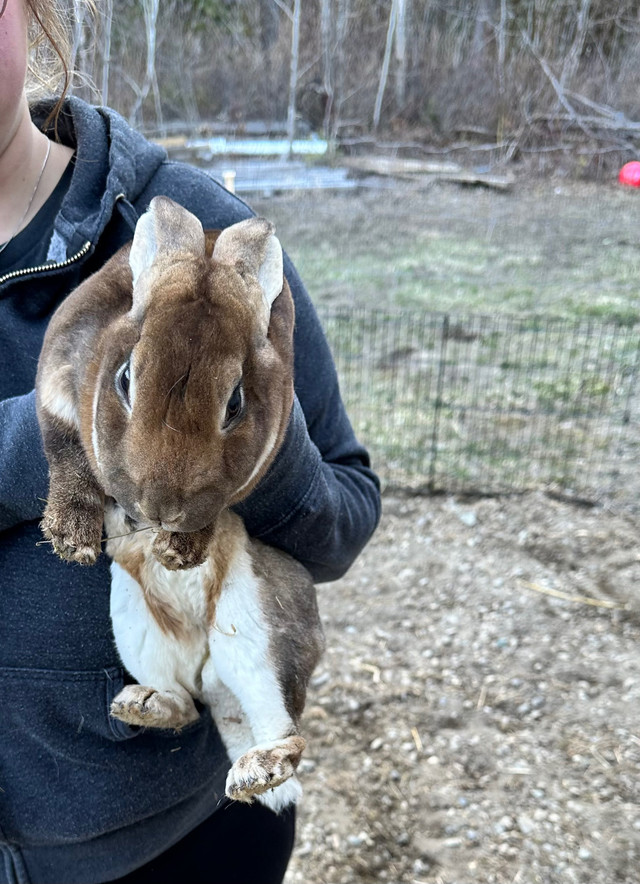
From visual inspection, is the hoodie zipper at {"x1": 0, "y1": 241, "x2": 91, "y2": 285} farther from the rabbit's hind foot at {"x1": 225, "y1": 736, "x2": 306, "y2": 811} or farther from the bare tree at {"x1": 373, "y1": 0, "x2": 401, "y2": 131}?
the bare tree at {"x1": 373, "y1": 0, "x2": 401, "y2": 131}

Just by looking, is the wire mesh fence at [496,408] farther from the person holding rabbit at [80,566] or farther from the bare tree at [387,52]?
the bare tree at [387,52]

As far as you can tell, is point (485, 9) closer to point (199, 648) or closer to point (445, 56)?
point (445, 56)

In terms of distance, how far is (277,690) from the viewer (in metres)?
1.58

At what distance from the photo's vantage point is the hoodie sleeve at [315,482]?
152cm

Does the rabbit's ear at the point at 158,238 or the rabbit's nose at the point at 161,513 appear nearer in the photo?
the rabbit's nose at the point at 161,513

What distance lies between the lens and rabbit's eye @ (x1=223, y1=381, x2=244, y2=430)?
46.5 inches

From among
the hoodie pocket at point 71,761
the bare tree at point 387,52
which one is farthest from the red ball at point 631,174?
the hoodie pocket at point 71,761

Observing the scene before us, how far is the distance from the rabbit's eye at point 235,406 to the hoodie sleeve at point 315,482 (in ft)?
0.82

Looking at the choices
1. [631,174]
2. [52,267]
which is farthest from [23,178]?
[631,174]

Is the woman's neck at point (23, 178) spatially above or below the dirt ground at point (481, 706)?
above

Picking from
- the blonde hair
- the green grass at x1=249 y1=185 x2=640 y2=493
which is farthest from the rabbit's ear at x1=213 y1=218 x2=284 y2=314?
the green grass at x1=249 y1=185 x2=640 y2=493

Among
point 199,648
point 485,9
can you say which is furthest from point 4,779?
point 485,9

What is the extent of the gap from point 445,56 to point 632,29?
2135mm

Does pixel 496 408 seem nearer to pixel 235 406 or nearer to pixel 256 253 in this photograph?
pixel 256 253
